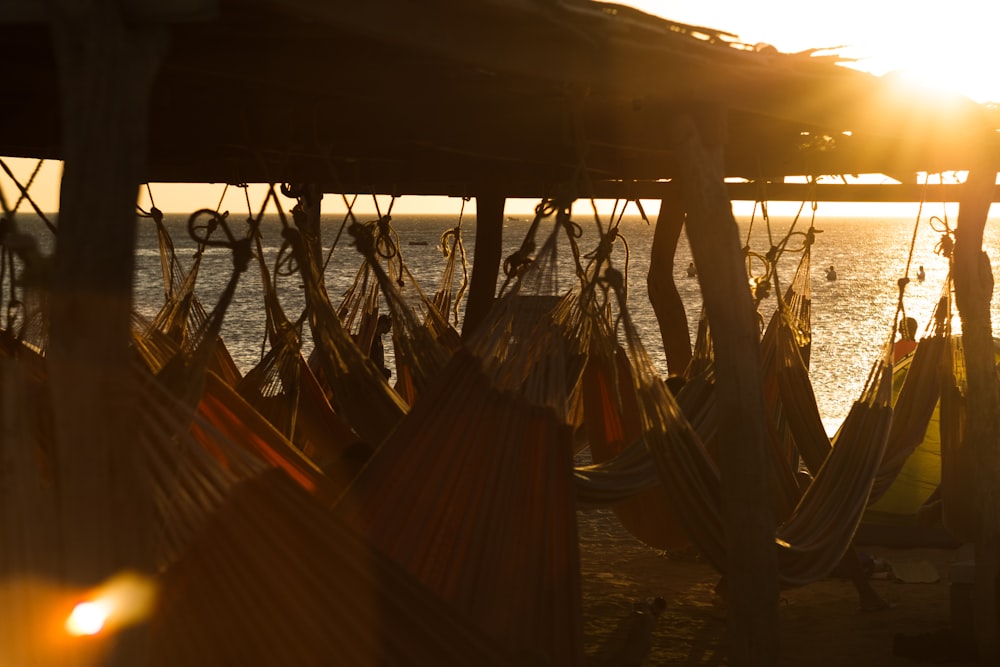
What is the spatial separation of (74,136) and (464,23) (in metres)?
0.86

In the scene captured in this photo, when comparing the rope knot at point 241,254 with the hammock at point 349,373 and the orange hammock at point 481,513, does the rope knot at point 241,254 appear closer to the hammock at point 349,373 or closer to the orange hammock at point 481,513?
Result: the orange hammock at point 481,513

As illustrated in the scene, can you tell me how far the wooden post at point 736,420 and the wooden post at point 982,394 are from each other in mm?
1407

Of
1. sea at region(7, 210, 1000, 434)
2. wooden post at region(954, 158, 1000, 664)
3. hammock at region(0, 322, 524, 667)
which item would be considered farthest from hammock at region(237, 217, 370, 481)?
hammock at region(0, 322, 524, 667)

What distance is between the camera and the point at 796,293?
543cm

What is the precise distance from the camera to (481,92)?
2.74 metres

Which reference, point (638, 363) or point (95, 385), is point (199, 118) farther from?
point (95, 385)

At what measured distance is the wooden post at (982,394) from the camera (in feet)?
12.7

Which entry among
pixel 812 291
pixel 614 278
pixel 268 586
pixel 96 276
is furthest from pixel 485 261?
pixel 812 291

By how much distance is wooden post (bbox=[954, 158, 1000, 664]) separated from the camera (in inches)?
152

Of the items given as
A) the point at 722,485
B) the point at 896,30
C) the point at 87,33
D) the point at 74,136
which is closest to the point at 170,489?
the point at 74,136

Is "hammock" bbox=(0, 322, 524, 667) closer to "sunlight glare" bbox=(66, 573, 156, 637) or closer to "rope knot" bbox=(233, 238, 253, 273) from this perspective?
"sunlight glare" bbox=(66, 573, 156, 637)

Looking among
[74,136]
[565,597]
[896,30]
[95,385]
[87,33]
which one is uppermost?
[896,30]

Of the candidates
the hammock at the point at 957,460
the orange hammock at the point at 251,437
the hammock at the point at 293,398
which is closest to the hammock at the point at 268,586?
the orange hammock at the point at 251,437

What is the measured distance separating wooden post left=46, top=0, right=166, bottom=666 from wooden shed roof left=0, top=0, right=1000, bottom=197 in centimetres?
8
